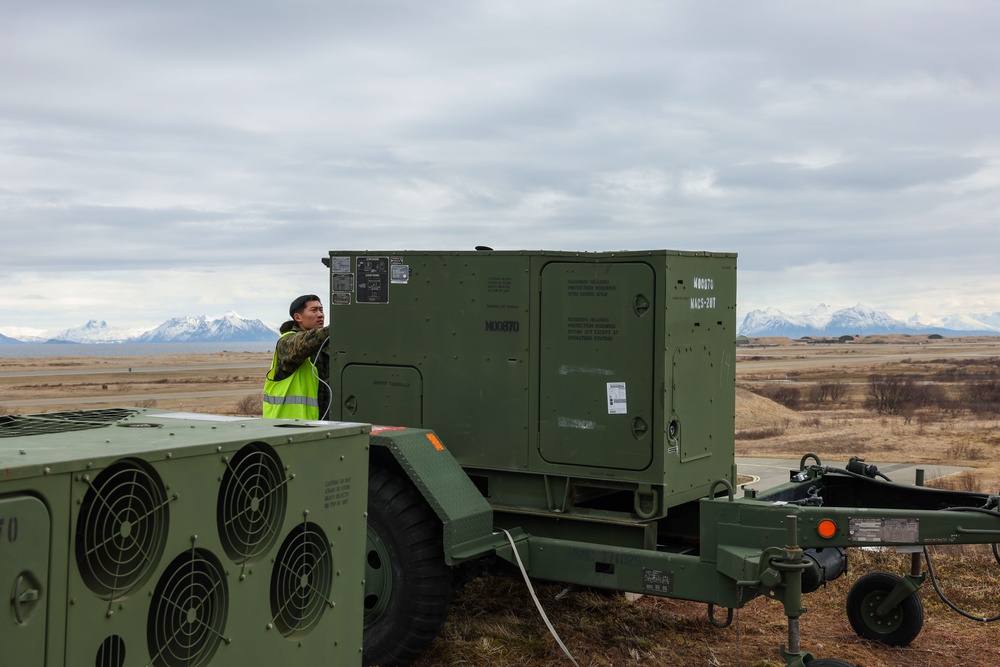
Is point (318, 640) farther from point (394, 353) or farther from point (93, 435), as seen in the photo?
point (394, 353)

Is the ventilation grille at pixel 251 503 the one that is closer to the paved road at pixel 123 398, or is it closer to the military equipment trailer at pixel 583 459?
the military equipment trailer at pixel 583 459

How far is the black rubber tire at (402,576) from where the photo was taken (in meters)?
5.78

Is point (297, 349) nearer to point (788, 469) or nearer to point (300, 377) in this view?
point (300, 377)

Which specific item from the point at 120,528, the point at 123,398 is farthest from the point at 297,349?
the point at 123,398

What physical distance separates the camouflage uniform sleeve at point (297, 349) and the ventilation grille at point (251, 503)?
3.23m

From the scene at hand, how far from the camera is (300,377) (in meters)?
7.20

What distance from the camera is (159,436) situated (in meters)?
3.64

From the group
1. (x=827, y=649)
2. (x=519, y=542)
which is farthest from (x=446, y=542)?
(x=827, y=649)

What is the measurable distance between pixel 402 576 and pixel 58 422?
7.74 feet

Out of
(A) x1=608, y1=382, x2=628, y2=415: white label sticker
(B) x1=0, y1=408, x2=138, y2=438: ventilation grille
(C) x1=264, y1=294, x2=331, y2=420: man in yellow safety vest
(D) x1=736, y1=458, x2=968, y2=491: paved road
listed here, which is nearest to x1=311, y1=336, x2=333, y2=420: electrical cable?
(C) x1=264, y1=294, x2=331, y2=420: man in yellow safety vest

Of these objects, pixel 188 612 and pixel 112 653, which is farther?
pixel 188 612

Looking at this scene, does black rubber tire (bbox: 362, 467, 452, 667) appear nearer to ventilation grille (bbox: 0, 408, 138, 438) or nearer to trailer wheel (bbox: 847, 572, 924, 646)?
ventilation grille (bbox: 0, 408, 138, 438)

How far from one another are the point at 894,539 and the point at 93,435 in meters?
4.14

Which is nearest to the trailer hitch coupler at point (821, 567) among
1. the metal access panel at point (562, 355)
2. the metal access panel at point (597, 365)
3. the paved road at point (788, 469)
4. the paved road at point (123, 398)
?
the metal access panel at point (562, 355)
